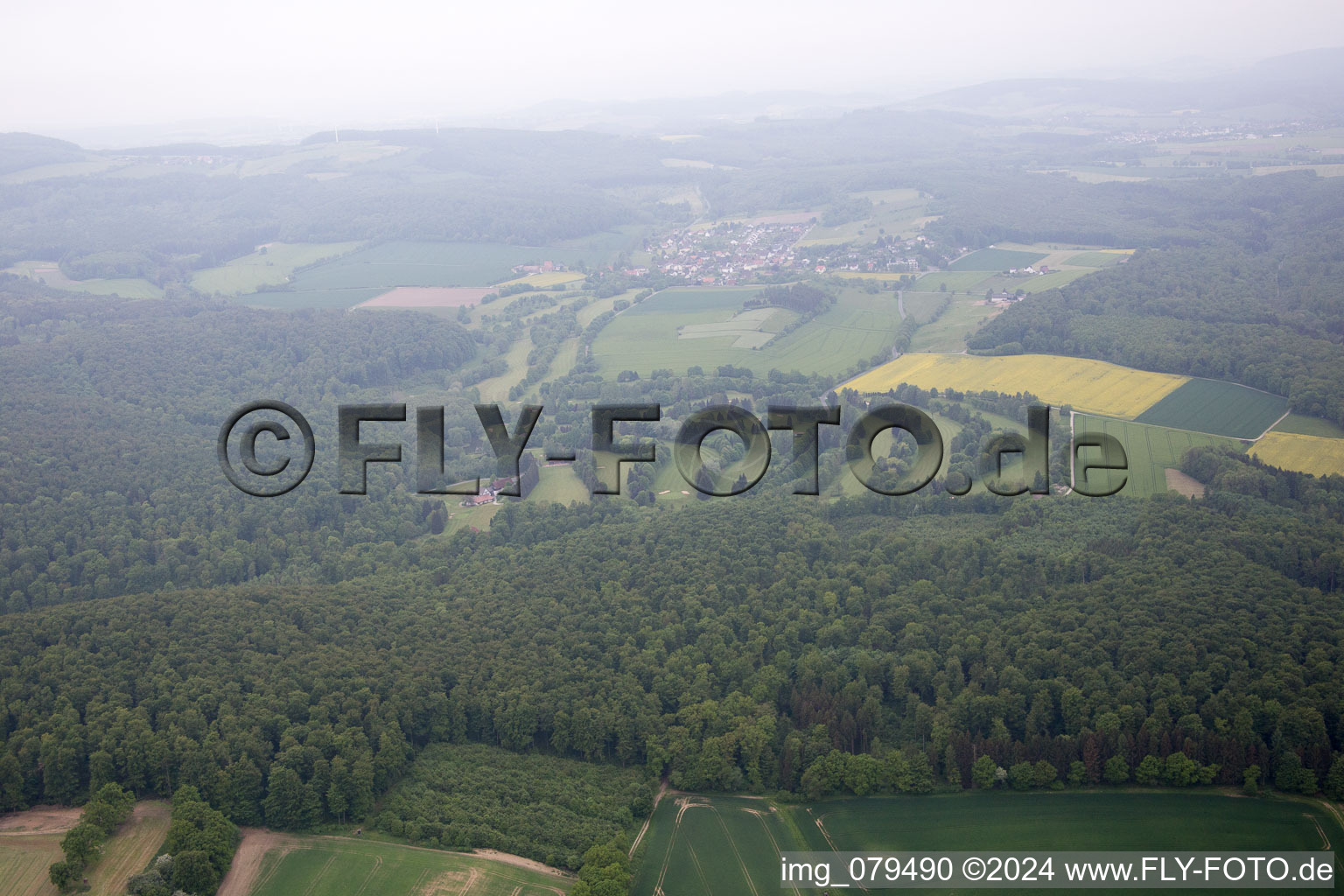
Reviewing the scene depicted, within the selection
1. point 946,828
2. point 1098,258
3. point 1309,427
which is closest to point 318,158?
point 1098,258

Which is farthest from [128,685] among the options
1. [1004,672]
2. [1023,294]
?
[1023,294]

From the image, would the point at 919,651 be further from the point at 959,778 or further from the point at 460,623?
the point at 460,623

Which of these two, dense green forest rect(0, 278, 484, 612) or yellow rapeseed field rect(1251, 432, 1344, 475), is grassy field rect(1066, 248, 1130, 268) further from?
dense green forest rect(0, 278, 484, 612)

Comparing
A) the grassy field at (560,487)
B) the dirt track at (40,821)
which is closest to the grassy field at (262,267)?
the grassy field at (560,487)

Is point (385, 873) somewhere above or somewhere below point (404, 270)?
below

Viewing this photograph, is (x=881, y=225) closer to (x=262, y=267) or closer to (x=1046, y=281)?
(x=1046, y=281)

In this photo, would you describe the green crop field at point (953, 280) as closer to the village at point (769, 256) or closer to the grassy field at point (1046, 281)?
the village at point (769, 256)

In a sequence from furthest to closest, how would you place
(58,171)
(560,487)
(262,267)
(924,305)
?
(58,171) < (262,267) < (924,305) < (560,487)
